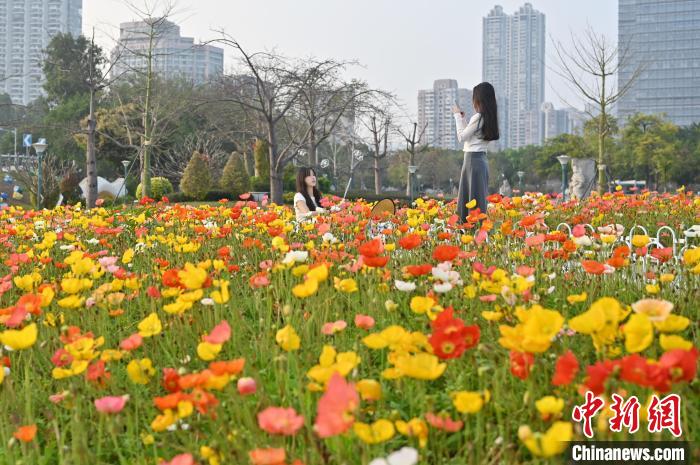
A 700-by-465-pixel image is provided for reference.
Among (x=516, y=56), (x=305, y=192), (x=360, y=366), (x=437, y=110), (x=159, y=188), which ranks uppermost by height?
(x=516, y=56)

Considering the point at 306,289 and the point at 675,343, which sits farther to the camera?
the point at 306,289

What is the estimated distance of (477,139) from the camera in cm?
698

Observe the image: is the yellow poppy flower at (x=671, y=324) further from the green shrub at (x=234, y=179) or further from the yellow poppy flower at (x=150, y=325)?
the green shrub at (x=234, y=179)

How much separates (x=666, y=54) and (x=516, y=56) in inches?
1187

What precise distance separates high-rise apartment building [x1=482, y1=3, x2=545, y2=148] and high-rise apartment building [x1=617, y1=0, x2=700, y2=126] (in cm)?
2276

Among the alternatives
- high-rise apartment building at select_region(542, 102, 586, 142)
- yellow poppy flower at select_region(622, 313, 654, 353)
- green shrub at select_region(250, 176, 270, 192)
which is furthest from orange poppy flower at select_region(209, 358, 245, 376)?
high-rise apartment building at select_region(542, 102, 586, 142)

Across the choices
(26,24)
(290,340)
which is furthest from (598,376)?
(26,24)

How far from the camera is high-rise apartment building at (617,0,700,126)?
101m

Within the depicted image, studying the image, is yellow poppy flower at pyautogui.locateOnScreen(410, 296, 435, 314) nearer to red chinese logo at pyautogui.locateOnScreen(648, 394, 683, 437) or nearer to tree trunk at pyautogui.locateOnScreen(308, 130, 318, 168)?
red chinese logo at pyautogui.locateOnScreen(648, 394, 683, 437)

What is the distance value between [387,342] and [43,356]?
6.45 ft

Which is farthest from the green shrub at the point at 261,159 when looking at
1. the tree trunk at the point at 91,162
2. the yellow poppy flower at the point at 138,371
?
the yellow poppy flower at the point at 138,371

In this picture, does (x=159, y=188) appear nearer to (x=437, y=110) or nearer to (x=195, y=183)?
(x=195, y=183)

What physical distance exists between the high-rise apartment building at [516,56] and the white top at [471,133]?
122 m

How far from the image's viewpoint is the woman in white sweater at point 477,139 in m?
6.80
